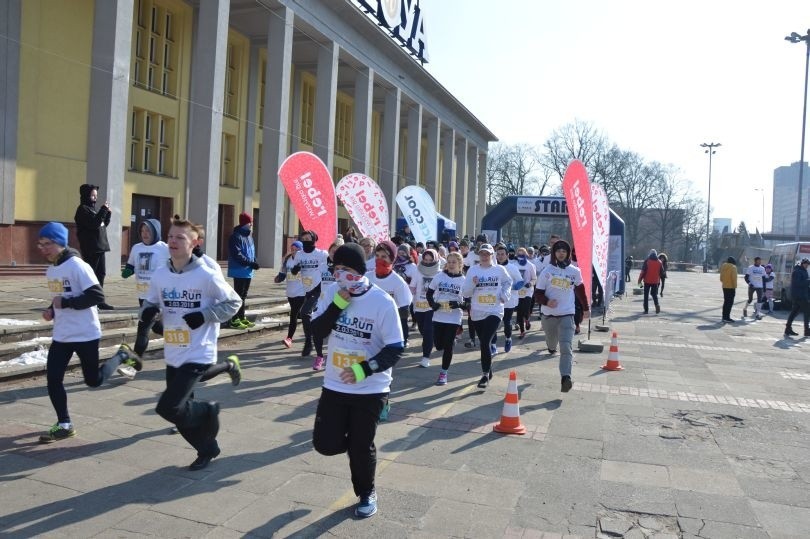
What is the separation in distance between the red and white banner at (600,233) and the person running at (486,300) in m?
4.85

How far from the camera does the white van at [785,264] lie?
26.4 meters

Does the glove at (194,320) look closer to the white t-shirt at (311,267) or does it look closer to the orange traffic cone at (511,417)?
the orange traffic cone at (511,417)

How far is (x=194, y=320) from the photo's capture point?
Result: 15.5ft

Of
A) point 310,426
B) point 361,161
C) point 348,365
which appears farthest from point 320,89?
point 348,365

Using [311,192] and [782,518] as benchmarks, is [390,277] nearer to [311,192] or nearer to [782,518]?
[782,518]

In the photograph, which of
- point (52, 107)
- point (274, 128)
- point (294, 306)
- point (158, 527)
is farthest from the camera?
point (274, 128)

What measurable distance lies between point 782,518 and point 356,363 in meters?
3.17

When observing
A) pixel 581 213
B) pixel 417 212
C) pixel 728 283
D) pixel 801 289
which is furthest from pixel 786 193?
pixel 581 213

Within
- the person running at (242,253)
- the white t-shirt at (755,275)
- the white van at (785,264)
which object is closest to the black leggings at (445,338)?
the person running at (242,253)

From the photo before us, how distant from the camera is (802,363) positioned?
12281mm

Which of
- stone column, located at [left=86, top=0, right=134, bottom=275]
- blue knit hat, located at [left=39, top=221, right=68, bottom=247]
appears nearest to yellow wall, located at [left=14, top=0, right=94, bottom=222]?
stone column, located at [left=86, top=0, right=134, bottom=275]

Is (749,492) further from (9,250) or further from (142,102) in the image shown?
(142,102)

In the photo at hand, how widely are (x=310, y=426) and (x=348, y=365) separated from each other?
2.32 meters

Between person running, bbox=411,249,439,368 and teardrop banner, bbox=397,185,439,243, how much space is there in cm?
742
